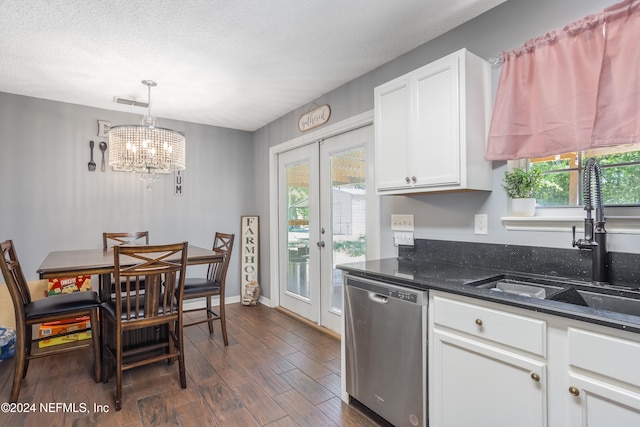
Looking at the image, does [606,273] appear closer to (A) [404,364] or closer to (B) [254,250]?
(A) [404,364]

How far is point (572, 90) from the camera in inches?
62.2

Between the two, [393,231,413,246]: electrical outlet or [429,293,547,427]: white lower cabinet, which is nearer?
[429,293,547,427]: white lower cabinet

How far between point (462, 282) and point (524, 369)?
1.44ft

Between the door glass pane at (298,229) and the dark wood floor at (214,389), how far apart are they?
33.0 inches

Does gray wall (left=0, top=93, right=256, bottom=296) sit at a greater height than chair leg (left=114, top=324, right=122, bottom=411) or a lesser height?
greater

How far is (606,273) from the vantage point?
4.90 feet

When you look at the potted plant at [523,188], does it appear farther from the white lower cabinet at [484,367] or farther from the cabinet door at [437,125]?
the white lower cabinet at [484,367]

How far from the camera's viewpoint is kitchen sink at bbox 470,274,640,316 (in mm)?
1354

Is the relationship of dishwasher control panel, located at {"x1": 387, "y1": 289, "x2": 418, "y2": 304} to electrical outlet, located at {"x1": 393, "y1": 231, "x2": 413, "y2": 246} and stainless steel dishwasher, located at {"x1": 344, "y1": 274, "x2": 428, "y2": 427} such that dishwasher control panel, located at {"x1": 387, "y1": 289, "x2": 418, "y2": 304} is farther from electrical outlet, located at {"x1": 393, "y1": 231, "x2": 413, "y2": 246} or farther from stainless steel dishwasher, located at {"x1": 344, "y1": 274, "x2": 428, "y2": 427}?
electrical outlet, located at {"x1": 393, "y1": 231, "x2": 413, "y2": 246}

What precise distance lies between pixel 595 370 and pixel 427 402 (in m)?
0.77

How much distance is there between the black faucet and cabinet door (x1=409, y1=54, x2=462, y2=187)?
1.86 ft

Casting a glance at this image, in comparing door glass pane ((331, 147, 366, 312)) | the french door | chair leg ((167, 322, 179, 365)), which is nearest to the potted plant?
the french door

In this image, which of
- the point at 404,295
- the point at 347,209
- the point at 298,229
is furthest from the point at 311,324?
the point at 404,295

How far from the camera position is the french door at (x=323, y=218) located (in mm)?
2959
